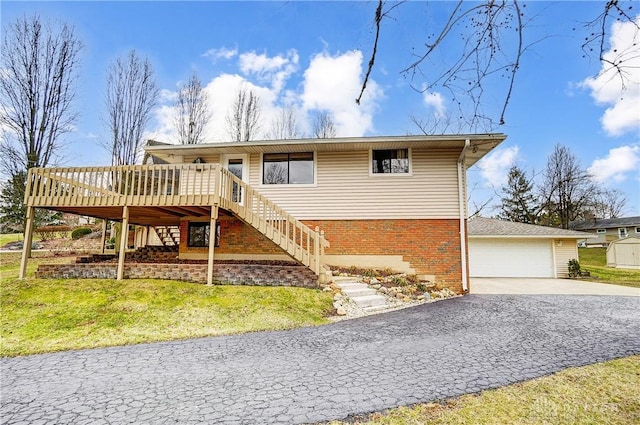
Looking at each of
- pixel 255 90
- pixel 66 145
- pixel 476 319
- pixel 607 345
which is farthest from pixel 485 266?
pixel 66 145

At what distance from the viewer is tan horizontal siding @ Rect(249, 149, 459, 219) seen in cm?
1048

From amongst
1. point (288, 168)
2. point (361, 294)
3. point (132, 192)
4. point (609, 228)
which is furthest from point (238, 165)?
point (609, 228)

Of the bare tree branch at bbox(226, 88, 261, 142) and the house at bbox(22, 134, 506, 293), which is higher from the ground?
the bare tree branch at bbox(226, 88, 261, 142)

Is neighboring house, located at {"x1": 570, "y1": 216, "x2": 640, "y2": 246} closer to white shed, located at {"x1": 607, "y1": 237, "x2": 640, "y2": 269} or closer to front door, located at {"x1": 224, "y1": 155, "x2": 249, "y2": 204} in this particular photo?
white shed, located at {"x1": 607, "y1": 237, "x2": 640, "y2": 269}

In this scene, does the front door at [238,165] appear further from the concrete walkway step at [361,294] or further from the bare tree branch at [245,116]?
the bare tree branch at [245,116]

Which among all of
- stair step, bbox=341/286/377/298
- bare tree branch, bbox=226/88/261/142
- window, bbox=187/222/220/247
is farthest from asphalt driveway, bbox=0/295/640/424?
bare tree branch, bbox=226/88/261/142

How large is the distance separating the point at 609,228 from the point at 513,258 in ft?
96.1

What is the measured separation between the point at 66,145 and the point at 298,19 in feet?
56.4

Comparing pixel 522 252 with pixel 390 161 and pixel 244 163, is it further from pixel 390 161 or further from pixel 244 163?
pixel 244 163

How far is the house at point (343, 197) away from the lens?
9.74m

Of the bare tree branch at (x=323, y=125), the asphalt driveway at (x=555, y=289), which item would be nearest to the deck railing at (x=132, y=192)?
the asphalt driveway at (x=555, y=289)

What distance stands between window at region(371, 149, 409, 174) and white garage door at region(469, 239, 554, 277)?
30.3ft

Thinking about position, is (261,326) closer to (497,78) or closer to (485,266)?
(497,78)

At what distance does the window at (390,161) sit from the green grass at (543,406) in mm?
7820
